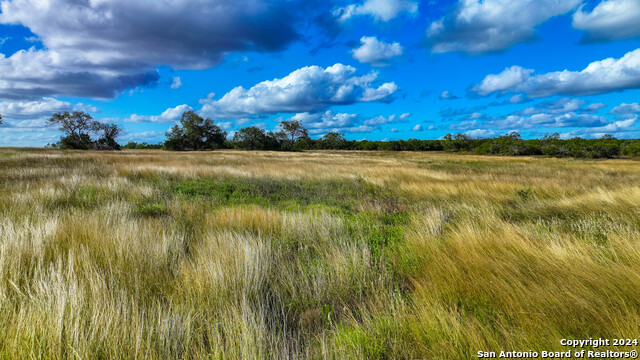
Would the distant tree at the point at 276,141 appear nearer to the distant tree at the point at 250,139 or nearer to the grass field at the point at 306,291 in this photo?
the distant tree at the point at 250,139

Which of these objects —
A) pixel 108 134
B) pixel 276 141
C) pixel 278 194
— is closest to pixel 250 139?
pixel 276 141

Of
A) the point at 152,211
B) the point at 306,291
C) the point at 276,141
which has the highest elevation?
the point at 276,141

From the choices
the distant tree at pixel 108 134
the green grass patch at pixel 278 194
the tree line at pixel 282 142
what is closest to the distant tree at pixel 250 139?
the tree line at pixel 282 142

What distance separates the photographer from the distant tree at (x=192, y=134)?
67.0 metres

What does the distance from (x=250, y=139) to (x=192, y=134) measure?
2061 centimetres

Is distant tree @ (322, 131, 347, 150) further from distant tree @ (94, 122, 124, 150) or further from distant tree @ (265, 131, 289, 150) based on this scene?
distant tree @ (94, 122, 124, 150)

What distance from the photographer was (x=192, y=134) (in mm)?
68500

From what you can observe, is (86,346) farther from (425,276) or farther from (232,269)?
(425,276)

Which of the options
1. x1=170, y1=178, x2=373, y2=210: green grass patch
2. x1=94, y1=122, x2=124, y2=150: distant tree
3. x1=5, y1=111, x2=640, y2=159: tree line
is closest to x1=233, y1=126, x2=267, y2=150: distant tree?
x1=5, y1=111, x2=640, y2=159: tree line

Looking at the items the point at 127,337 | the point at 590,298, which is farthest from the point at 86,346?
the point at 590,298

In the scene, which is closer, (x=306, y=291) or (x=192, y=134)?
(x=306, y=291)

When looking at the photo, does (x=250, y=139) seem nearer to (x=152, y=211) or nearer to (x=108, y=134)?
(x=108, y=134)

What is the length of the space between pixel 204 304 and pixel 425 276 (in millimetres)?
2308

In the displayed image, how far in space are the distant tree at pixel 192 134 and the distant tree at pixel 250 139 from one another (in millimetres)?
13056
